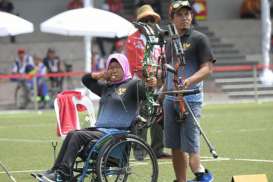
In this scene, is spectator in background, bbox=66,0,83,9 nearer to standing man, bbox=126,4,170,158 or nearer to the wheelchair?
standing man, bbox=126,4,170,158

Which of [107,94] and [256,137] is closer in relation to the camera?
[107,94]

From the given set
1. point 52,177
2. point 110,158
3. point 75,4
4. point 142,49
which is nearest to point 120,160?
point 110,158

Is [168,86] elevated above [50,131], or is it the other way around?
[168,86]

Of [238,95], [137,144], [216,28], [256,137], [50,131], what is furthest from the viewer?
[216,28]

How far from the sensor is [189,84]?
9.80 meters

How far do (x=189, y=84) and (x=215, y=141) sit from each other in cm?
612

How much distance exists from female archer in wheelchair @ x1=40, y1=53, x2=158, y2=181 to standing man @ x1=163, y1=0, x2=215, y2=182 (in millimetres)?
343

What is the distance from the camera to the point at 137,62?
13070 millimetres

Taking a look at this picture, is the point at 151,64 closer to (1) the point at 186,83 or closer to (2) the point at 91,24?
(1) the point at 186,83

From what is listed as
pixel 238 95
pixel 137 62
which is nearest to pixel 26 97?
pixel 238 95

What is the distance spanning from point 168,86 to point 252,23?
962 inches

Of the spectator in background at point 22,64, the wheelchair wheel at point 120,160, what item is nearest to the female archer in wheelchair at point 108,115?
the wheelchair wheel at point 120,160

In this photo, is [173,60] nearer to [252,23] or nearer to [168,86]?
[168,86]

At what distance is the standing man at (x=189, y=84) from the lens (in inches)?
392
